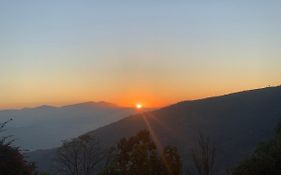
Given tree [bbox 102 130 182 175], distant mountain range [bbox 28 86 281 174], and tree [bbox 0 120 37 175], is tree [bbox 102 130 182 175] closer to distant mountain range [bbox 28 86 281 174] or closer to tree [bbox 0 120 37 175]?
tree [bbox 0 120 37 175]

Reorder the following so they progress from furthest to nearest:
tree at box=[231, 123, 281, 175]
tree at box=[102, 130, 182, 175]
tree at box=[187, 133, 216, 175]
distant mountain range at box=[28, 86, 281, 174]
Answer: distant mountain range at box=[28, 86, 281, 174] < tree at box=[187, 133, 216, 175] < tree at box=[231, 123, 281, 175] < tree at box=[102, 130, 182, 175]

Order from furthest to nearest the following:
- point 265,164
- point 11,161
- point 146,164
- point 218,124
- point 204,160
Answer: point 218,124 → point 204,160 → point 265,164 → point 146,164 → point 11,161

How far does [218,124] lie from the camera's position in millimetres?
116250

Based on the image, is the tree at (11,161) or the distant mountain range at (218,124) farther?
the distant mountain range at (218,124)

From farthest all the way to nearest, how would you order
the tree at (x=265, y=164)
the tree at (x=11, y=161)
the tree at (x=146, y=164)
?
the tree at (x=265, y=164), the tree at (x=146, y=164), the tree at (x=11, y=161)

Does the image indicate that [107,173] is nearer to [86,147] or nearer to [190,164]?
[86,147]

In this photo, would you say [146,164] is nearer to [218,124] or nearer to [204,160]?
[204,160]

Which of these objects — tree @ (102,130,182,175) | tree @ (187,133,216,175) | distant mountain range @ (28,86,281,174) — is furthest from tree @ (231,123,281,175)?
distant mountain range @ (28,86,281,174)

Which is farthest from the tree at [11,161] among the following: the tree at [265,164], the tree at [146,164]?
the tree at [265,164]

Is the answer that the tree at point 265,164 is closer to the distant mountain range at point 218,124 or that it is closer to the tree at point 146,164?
the tree at point 146,164

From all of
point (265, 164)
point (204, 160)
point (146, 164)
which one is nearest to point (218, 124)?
point (204, 160)

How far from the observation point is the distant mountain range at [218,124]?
9962 centimetres

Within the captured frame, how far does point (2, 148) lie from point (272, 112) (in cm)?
10058

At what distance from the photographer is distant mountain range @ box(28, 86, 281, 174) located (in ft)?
327
